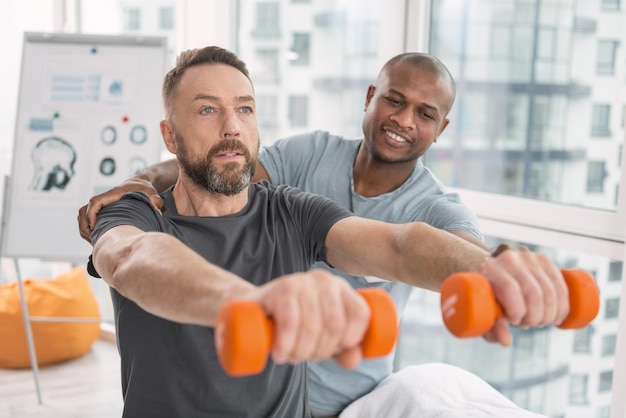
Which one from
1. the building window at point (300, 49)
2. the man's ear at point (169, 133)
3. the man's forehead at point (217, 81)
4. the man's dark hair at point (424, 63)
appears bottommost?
the man's ear at point (169, 133)

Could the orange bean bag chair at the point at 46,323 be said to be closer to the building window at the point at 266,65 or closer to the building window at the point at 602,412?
the building window at the point at 266,65

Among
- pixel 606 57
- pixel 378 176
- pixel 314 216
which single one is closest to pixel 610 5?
pixel 606 57

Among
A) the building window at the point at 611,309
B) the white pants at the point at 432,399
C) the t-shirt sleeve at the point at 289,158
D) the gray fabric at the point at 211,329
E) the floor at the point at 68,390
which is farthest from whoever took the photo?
the floor at the point at 68,390

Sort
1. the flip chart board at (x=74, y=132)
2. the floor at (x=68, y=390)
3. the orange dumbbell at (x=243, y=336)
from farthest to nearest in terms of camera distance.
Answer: the floor at (x=68, y=390)
the flip chart board at (x=74, y=132)
the orange dumbbell at (x=243, y=336)

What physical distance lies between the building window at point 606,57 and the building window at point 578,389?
1107mm

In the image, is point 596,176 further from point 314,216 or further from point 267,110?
point 267,110

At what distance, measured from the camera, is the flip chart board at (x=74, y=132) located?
→ 11.1 feet

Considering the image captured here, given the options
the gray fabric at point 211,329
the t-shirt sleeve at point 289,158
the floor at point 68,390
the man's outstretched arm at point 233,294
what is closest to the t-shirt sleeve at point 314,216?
the gray fabric at point 211,329

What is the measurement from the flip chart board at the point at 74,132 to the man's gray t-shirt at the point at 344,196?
3.98ft

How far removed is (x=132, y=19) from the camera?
459cm

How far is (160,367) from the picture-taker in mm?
1538

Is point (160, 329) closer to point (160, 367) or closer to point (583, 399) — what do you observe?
point (160, 367)

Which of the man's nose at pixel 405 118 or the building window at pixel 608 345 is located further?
the building window at pixel 608 345

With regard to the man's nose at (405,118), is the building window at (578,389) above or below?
below
